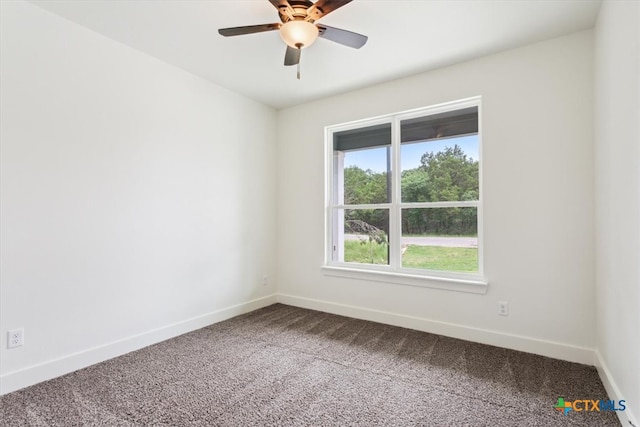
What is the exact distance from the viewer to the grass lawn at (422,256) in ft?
10.3

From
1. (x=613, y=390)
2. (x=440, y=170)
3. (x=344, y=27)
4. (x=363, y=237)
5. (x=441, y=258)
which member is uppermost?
(x=344, y=27)

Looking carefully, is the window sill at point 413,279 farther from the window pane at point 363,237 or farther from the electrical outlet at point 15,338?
the electrical outlet at point 15,338

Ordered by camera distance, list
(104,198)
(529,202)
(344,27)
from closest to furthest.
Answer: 1. (344,27)
2. (104,198)
3. (529,202)

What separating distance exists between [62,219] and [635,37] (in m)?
3.66

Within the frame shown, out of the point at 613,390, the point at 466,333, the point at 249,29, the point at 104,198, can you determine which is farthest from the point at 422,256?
the point at 104,198

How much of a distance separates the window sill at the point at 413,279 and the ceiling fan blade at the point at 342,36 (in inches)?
88.2

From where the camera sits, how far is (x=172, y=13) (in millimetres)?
2328

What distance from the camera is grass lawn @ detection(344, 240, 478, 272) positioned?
313 centimetres

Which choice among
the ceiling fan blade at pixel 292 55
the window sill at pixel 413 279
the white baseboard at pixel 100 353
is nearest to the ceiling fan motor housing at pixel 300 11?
the ceiling fan blade at pixel 292 55

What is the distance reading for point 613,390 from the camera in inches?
76.5

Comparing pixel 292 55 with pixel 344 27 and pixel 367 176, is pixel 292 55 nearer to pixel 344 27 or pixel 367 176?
pixel 344 27

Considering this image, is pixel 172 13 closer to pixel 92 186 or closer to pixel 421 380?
pixel 92 186

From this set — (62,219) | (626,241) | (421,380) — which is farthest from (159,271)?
(626,241)

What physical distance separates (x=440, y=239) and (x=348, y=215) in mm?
1160
